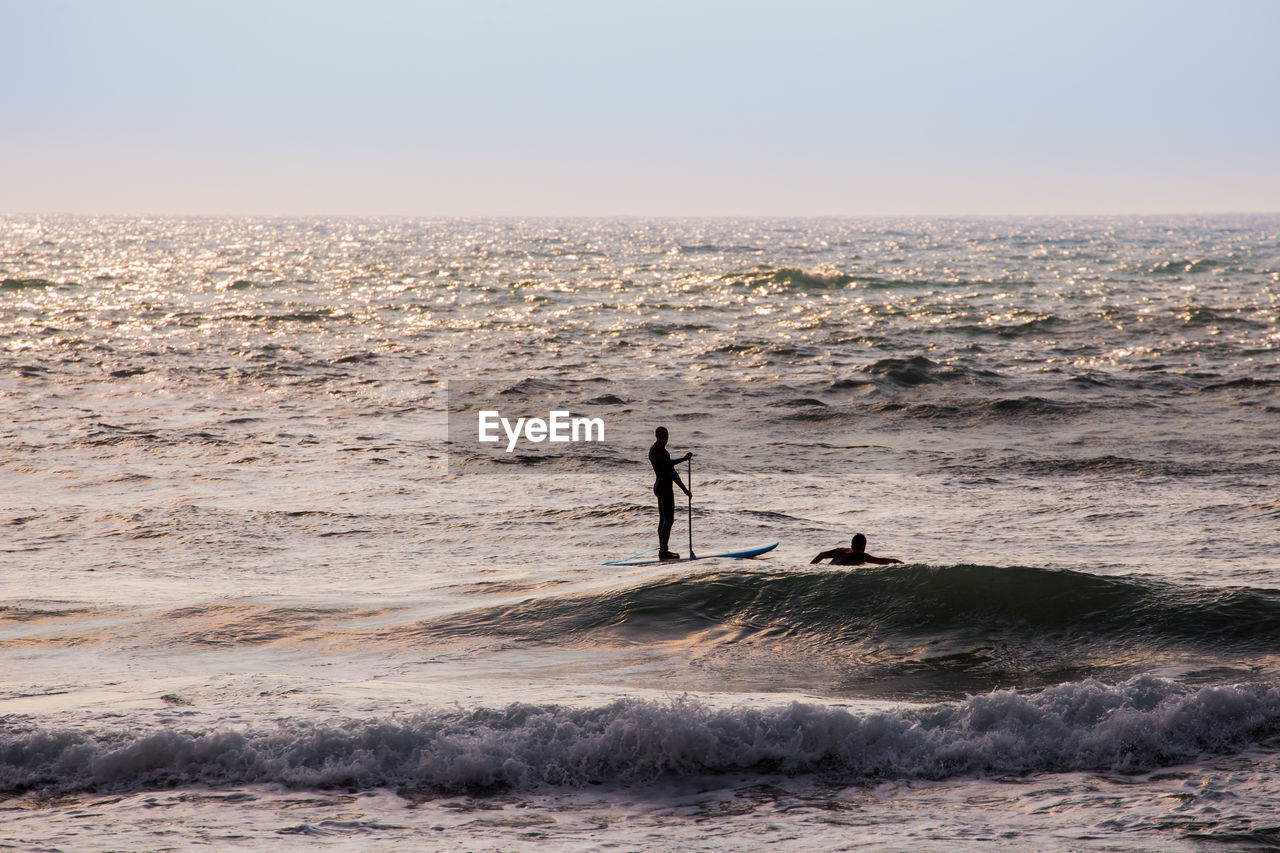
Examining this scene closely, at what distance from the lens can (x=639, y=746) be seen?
28.6ft

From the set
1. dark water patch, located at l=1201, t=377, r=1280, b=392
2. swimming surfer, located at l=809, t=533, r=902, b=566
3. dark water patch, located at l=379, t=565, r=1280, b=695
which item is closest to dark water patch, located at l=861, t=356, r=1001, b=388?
dark water patch, located at l=1201, t=377, r=1280, b=392

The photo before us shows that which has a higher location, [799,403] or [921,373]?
[921,373]

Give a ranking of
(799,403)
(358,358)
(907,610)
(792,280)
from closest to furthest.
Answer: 1. (907,610)
2. (799,403)
3. (358,358)
4. (792,280)

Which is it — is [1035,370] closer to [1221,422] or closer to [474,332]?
[1221,422]

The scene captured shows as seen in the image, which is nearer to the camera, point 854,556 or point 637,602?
point 637,602

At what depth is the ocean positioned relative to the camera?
7996 millimetres

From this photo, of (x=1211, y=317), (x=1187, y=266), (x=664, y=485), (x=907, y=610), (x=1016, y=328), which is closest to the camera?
(x=907, y=610)

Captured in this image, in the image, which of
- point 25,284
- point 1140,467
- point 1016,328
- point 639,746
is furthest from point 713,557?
point 25,284

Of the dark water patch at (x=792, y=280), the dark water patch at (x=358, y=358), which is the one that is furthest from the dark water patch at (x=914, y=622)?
the dark water patch at (x=792, y=280)

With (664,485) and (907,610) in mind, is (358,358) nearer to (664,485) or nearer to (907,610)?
(664,485)

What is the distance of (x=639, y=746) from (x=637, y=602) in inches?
199

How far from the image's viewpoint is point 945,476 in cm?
2164

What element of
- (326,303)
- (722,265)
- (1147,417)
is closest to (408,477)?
(1147,417)

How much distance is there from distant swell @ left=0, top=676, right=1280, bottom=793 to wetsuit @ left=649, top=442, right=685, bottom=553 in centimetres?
621
